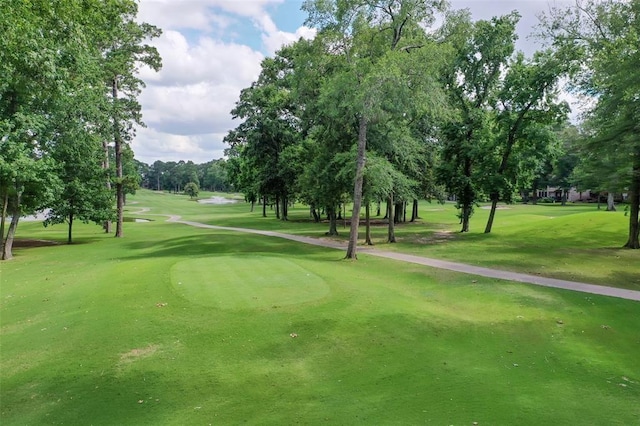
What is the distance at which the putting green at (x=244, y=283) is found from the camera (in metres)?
11.1

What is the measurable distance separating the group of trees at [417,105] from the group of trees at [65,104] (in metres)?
9.97

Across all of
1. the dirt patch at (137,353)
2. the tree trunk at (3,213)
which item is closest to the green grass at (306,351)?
the dirt patch at (137,353)

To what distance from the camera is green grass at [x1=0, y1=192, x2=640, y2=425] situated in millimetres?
6363

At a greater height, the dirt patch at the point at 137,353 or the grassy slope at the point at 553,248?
the grassy slope at the point at 553,248

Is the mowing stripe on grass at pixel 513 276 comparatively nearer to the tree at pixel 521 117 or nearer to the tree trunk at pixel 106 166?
the tree at pixel 521 117

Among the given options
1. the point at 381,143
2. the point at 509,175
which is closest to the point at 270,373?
the point at 381,143

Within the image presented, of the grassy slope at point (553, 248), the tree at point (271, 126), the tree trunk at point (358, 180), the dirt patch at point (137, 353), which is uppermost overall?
the tree at point (271, 126)

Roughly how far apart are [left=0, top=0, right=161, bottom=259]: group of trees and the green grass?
803 centimetres

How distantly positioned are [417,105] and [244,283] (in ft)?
41.0

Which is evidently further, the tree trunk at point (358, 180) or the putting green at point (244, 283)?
the tree trunk at point (358, 180)

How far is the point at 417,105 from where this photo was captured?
20094 mm

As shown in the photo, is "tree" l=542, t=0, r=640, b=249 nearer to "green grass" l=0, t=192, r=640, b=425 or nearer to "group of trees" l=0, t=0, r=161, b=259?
"green grass" l=0, t=192, r=640, b=425

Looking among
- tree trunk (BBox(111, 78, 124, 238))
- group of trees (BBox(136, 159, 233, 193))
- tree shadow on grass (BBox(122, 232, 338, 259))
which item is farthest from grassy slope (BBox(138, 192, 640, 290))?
group of trees (BBox(136, 159, 233, 193))

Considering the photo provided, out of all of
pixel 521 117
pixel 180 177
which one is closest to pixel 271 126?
pixel 521 117
